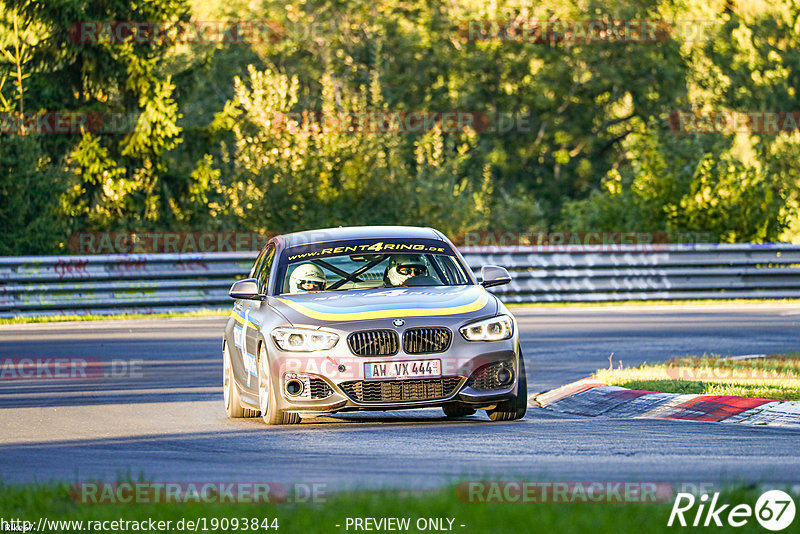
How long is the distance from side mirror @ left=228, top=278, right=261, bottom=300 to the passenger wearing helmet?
43.8 inches

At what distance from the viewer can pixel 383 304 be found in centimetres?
1141

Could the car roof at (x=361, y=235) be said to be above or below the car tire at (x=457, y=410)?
above

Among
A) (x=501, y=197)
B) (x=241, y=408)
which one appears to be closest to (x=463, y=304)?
(x=241, y=408)

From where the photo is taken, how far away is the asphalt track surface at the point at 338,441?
845 centimetres

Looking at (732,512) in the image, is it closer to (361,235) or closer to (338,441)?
(338,441)

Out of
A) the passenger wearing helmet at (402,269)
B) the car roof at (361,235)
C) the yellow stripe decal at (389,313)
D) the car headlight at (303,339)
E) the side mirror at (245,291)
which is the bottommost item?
the car headlight at (303,339)

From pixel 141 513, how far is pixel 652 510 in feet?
7.97

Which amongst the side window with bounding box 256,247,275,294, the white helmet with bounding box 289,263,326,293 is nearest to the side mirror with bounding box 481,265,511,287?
the white helmet with bounding box 289,263,326,293

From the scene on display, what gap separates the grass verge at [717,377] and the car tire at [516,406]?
→ 6.32ft

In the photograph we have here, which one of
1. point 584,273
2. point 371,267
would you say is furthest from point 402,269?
point 584,273

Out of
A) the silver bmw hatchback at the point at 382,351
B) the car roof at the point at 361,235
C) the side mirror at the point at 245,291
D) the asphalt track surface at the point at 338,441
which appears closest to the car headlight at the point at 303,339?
the silver bmw hatchback at the point at 382,351

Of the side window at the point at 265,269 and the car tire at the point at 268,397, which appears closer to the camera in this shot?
the car tire at the point at 268,397

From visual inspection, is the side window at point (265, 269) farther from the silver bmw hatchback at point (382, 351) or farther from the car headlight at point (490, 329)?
the car headlight at point (490, 329)

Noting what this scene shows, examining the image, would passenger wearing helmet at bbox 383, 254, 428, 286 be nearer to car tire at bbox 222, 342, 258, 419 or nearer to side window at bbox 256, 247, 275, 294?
side window at bbox 256, 247, 275, 294
